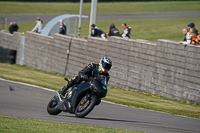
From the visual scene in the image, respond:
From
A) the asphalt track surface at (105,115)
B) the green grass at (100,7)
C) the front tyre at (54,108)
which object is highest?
the green grass at (100,7)

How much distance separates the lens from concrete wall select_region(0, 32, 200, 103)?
45.9ft

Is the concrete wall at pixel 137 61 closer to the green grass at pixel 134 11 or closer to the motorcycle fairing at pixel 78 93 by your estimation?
the motorcycle fairing at pixel 78 93

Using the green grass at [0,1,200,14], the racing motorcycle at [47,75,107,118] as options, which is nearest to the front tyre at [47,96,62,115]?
the racing motorcycle at [47,75,107,118]

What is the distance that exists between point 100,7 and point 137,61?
31.1 m

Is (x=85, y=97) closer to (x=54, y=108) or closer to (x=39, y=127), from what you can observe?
(x=54, y=108)

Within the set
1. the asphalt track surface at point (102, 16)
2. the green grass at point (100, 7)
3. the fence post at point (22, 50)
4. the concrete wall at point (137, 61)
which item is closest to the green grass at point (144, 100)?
the concrete wall at point (137, 61)

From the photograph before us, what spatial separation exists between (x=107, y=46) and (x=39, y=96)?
5728 mm

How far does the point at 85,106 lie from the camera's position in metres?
8.22

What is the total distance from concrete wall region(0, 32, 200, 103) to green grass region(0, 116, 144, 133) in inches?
286

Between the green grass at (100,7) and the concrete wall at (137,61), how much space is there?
2065cm

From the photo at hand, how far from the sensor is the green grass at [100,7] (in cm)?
4172

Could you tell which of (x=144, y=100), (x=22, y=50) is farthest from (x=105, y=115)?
(x=22, y=50)

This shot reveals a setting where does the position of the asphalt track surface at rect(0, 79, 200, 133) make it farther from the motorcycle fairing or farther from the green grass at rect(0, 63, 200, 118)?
the green grass at rect(0, 63, 200, 118)

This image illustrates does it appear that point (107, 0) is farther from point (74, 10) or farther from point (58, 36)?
point (58, 36)
